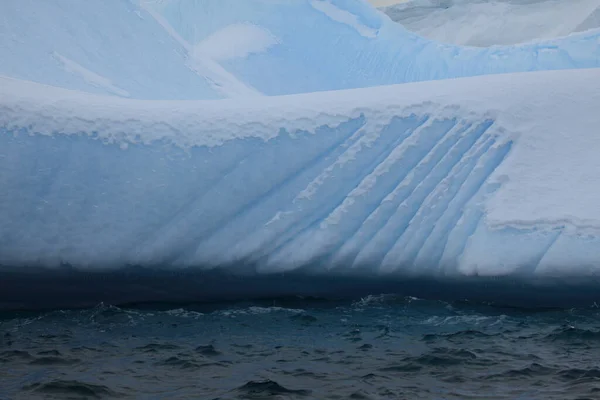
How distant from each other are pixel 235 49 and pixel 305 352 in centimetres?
744

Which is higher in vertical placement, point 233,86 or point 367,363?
point 233,86

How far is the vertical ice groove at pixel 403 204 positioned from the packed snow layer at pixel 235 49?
405cm

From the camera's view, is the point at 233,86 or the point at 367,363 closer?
the point at 367,363

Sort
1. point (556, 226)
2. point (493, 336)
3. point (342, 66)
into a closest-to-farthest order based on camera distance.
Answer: point (493, 336)
point (556, 226)
point (342, 66)

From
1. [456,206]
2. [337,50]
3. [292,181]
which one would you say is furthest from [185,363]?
[337,50]

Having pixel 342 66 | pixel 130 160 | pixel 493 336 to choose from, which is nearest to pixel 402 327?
pixel 493 336

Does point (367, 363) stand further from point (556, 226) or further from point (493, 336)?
point (556, 226)

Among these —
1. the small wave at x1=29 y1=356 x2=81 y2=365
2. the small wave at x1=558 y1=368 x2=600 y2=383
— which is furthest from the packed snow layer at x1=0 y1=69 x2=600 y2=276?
the small wave at x1=558 y1=368 x2=600 y2=383

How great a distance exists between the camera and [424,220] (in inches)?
175

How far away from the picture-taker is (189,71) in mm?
8883

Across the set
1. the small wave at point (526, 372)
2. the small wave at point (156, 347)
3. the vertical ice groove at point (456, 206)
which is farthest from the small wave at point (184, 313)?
the small wave at point (526, 372)

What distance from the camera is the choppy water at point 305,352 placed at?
10.4 ft

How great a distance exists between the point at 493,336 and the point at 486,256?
594mm

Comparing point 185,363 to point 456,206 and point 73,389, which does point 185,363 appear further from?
point 456,206
